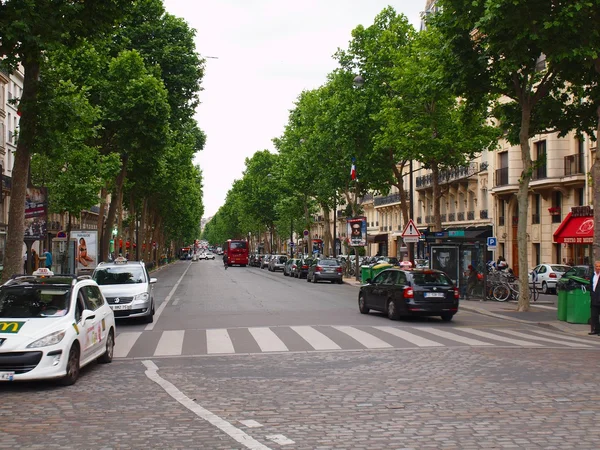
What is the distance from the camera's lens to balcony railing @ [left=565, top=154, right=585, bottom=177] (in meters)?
42.0

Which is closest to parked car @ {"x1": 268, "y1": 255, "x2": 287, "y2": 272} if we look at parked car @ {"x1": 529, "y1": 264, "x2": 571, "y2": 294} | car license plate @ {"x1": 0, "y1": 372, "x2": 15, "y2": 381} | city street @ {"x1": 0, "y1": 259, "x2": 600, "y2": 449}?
parked car @ {"x1": 529, "y1": 264, "x2": 571, "y2": 294}

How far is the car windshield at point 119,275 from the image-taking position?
66.9 ft

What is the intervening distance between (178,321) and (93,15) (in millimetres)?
8487

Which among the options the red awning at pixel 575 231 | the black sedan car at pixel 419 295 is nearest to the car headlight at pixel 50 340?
the black sedan car at pixel 419 295

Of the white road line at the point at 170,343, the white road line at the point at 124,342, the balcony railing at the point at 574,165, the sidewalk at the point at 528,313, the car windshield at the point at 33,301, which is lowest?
the white road line at the point at 124,342

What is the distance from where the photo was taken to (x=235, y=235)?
571ft

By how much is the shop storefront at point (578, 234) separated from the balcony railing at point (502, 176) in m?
7.77

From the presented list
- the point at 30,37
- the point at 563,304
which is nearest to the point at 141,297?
the point at 30,37

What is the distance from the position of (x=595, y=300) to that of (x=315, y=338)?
252 inches

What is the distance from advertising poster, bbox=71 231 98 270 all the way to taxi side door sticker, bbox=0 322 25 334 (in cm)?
3176

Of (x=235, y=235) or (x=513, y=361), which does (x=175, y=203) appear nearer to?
(x=513, y=361)

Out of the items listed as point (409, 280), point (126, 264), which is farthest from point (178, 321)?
point (409, 280)

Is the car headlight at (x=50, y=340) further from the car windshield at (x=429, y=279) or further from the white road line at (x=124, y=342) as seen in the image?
the car windshield at (x=429, y=279)

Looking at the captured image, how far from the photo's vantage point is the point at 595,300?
16.9m
